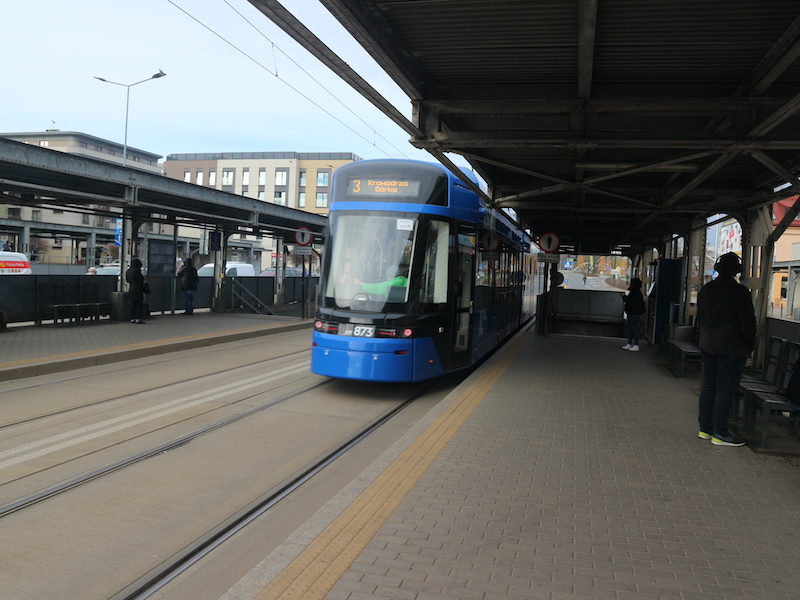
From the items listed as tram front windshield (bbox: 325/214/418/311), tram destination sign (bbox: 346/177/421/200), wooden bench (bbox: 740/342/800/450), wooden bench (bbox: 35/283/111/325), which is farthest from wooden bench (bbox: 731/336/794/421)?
wooden bench (bbox: 35/283/111/325)

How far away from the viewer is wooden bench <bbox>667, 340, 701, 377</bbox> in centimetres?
1112

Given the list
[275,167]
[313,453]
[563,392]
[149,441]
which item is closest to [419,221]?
[563,392]

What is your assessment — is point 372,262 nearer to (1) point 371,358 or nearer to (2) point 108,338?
(1) point 371,358

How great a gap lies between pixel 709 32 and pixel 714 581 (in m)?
5.03

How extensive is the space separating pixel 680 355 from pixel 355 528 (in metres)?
8.72

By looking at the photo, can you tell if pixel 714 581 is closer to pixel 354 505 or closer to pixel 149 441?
pixel 354 505

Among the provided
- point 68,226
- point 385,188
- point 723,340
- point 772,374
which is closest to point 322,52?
point 385,188

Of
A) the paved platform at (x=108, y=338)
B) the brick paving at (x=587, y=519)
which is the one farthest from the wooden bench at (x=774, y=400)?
the paved platform at (x=108, y=338)

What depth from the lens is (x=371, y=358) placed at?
30.5 feet

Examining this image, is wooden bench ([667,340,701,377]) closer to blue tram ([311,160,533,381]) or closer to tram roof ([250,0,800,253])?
tram roof ([250,0,800,253])

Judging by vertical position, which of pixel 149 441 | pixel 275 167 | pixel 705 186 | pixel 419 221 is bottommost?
pixel 149 441

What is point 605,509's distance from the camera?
474 centimetres

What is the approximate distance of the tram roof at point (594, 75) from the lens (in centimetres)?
608

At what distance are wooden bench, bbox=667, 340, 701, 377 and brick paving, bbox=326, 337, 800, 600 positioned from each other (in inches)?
137
